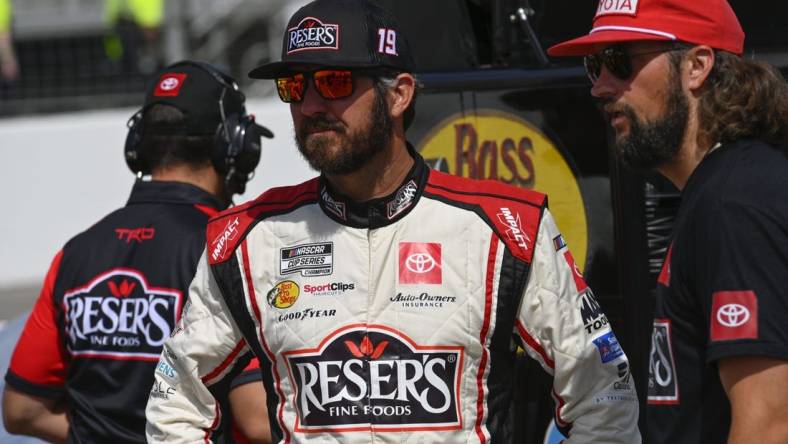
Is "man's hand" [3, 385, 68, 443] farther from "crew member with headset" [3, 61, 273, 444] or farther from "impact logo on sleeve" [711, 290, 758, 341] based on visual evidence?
"impact logo on sleeve" [711, 290, 758, 341]

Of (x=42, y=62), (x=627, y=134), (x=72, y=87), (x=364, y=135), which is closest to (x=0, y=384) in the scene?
(x=364, y=135)

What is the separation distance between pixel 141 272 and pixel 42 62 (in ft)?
32.7

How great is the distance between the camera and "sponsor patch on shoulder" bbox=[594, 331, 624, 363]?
2590 millimetres

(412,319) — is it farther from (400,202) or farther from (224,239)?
(224,239)

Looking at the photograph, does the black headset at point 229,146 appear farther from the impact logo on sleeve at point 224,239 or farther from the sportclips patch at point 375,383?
the sportclips patch at point 375,383

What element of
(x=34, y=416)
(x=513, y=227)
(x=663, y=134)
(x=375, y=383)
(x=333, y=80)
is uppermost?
(x=333, y=80)

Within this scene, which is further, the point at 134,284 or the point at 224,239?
the point at 134,284

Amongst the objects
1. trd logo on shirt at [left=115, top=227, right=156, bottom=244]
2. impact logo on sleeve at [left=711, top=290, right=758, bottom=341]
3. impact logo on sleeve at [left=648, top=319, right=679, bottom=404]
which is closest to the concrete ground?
trd logo on shirt at [left=115, top=227, right=156, bottom=244]

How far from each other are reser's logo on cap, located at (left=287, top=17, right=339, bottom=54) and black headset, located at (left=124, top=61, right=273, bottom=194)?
2.92 ft

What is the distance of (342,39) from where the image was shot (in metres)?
2.69

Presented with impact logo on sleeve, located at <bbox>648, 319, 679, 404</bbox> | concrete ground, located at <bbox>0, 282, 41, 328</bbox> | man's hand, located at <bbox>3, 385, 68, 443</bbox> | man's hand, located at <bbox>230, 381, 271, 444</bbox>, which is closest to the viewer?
impact logo on sleeve, located at <bbox>648, 319, 679, 404</bbox>

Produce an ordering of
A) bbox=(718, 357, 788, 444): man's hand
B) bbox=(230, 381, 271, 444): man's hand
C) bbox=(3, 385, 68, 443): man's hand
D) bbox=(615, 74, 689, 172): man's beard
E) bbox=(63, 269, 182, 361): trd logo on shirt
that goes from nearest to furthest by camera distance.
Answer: bbox=(718, 357, 788, 444): man's hand, bbox=(615, 74, 689, 172): man's beard, bbox=(230, 381, 271, 444): man's hand, bbox=(63, 269, 182, 361): trd logo on shirt, bbox=(3, 385, 68, 443): man's hand

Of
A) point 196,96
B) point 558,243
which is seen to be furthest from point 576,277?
point 196,96

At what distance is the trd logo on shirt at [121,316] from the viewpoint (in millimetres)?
3254
